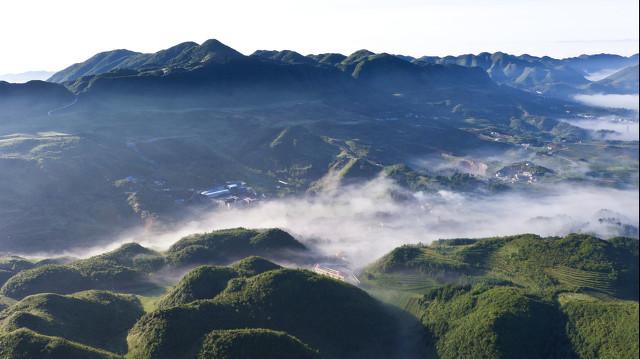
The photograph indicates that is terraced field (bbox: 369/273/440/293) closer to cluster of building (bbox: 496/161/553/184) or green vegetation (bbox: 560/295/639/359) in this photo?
green vegetation (bbox: 560/295/639/359)

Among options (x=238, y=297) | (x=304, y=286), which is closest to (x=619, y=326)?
(x=304, y=286)

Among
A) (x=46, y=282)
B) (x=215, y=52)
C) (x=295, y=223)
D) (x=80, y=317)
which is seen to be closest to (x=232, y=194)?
(x=295, y=223)

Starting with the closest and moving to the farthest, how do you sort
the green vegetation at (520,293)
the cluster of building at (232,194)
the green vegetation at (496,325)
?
the green vegetation at (520,293), the green vegetation at (496,325), the cluster of building at (232,194)

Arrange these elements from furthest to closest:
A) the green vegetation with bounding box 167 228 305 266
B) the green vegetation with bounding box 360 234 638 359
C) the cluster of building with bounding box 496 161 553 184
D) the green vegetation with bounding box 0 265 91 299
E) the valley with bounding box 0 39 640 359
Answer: the cluster of building with bounding box 496 161 553 184, the green vegetation with bounding box 167 228 305 266, the green vegetation with bounding box 0 265 91 299, the valley with bounding box 0 39 640 359, the green vegetation with bounding box 360 234 638 359

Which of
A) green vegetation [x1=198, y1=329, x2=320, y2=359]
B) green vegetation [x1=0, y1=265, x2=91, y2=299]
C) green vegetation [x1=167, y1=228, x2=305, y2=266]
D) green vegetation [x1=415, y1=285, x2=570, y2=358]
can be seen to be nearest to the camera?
green vegetation [x1=198, y1=329, x2=320, y2=359]

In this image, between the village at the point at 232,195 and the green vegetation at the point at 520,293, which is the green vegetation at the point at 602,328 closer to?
the green vegetation at the point at 520,293

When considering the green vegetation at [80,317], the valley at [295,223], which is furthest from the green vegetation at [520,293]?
the green vegetation at [80,317]

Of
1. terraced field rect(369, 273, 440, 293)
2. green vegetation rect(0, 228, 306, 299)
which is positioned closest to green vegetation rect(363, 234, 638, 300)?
terraced field rect(369, 273, 440, 293)
